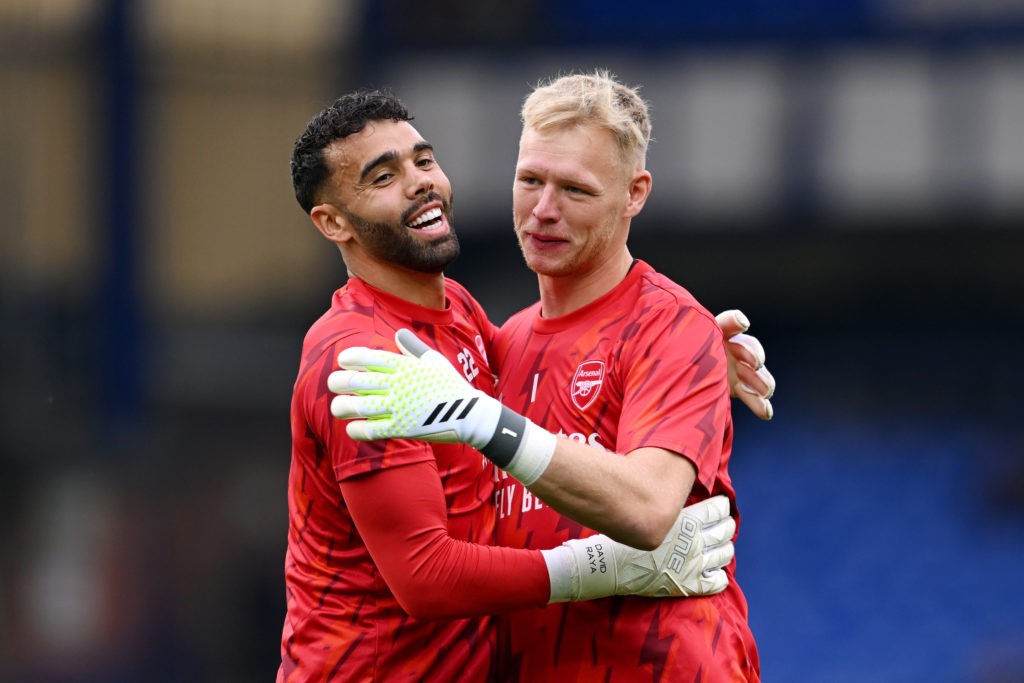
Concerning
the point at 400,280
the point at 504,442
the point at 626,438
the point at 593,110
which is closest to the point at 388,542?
the point at 504,442

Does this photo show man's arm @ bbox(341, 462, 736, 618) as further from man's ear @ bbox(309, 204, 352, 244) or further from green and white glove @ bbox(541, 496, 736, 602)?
man's ear @ bbox(309, 204, 352, 244)

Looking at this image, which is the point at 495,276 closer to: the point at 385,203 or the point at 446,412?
the point at 385,203

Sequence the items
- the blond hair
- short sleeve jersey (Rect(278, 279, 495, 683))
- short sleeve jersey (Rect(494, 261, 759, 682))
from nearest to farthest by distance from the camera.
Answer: short sleeve jersey (Rect(494, 261, 759, 682)) → short sleeve jersey (Rect(278, 279, 495, 683)) → the blond hair

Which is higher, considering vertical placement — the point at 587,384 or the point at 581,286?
the point at 581,286

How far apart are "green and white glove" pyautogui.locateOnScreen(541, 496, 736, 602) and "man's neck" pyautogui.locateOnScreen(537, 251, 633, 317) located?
750 millimetres

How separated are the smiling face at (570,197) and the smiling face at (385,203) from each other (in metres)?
0.28

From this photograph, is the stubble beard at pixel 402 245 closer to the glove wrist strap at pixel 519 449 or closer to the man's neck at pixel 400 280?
the man's neck at pixel 400 280

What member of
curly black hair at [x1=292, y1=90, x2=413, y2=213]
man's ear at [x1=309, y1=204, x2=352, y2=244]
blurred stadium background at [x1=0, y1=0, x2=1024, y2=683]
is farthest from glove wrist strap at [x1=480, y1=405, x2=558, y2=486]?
blurred stadium background at [x1=0, y1=0, x2=1024, y2=683]

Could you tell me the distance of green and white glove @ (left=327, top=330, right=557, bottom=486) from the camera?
354 centimetres

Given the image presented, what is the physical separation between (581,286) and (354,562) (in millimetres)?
1131

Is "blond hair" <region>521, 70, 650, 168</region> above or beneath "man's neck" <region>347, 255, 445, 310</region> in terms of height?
above

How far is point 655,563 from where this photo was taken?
4.03m

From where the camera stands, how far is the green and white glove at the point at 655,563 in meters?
3.95

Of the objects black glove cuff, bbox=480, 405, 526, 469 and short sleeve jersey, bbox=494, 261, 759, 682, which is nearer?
black glove cuff, bbox=480, 405, 526, 469
